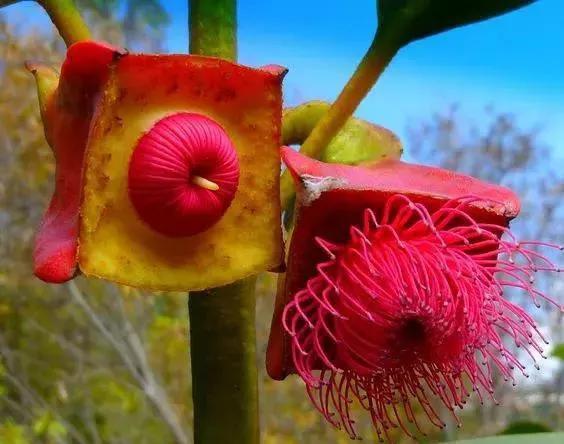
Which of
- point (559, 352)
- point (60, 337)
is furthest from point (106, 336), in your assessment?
point (559, 352)

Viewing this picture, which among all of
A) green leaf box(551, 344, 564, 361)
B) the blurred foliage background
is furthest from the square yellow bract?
the blurred foliage background

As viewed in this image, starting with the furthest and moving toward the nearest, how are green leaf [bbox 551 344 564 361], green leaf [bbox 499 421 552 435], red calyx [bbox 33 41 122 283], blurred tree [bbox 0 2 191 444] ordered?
blurred tree [bbox 0 2 191 444] < green leaf [bbox 551 344 564 361] < green leaf [bbox 499 421 552 435] < red calyx [bbox 33 41 122 283]

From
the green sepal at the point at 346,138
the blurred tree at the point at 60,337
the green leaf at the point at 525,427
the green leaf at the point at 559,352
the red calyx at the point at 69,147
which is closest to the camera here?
the red calyx at the point at 69,147

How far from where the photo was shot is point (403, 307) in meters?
0.45

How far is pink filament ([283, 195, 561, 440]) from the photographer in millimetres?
451

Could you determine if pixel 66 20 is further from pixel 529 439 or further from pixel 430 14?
pixel 529 439

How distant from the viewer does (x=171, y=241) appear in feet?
1.38

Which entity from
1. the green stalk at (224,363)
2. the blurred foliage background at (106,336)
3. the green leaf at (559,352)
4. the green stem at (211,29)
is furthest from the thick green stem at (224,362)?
the blurred foliage background at (106,336)

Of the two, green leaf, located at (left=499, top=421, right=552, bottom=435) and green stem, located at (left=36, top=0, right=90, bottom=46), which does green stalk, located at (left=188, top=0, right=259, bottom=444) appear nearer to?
green stem, located at (left=36, top=0, right=90, bottom=46)

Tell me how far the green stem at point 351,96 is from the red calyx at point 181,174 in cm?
5

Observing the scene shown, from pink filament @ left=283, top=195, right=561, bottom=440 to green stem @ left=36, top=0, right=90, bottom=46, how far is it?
17cm

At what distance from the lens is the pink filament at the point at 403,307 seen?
0.45 meters

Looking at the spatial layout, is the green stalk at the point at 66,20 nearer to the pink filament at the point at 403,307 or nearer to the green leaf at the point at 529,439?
the pink filament at the point at 403,307

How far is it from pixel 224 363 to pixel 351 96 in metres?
0.16
